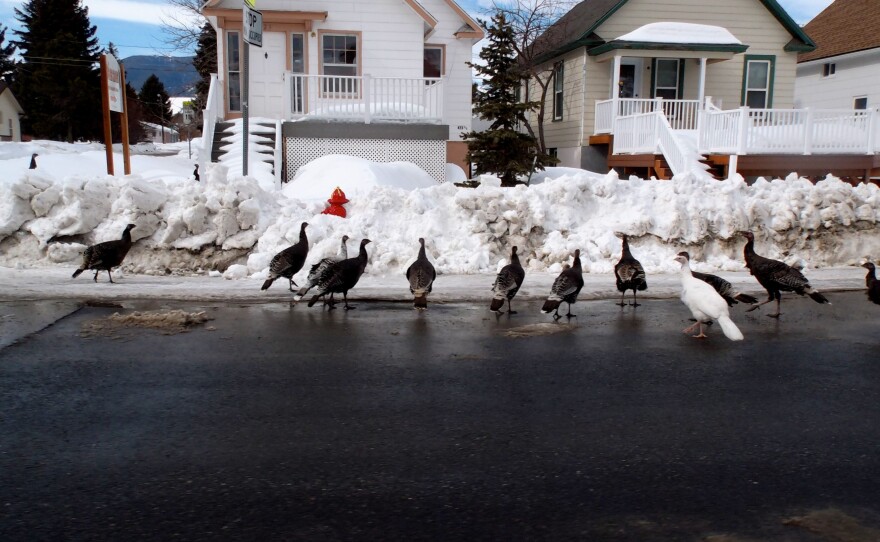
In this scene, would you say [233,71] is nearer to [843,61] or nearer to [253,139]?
[253,139]

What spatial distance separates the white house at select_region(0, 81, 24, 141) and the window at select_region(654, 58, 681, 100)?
Result: 51.1 metres

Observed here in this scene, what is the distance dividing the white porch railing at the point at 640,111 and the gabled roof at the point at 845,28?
10.2 meters

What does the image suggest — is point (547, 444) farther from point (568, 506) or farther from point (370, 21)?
point (370, 21)

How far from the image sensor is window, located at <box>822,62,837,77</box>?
33.2m

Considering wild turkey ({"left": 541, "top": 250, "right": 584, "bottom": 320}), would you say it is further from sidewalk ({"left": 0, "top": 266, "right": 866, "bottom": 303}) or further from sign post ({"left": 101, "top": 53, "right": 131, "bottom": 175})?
sign post ({"left": 101, "top": 53, "right": 131, "bottom": 175})

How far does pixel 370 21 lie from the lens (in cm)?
2333

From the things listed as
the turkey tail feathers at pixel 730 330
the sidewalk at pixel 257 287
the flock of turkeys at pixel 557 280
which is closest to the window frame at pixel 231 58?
the sidewalk at pixel 257 287

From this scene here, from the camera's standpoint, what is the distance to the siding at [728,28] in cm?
2717

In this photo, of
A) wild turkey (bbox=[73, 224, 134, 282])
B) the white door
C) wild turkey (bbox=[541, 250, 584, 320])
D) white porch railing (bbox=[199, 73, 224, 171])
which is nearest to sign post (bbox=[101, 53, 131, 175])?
white porch railing (bbox=[199, 73, 224, 171])

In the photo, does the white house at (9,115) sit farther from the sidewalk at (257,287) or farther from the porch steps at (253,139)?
the sidewalk at (257,287)

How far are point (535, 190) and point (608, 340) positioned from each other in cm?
579

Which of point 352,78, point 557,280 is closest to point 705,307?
point 557,280

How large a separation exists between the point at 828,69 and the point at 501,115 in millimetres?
22699

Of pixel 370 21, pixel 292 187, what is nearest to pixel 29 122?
pixel 370 21
